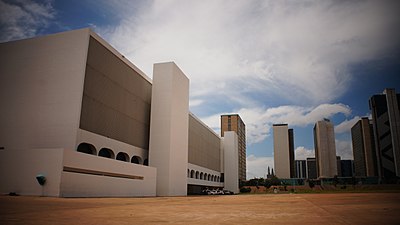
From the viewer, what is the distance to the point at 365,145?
534ft

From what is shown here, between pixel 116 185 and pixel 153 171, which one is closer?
pixel 116 185

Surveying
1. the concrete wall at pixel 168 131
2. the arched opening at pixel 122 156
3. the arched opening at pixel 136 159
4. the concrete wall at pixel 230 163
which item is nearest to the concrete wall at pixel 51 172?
the arched opening at pixel 122 156

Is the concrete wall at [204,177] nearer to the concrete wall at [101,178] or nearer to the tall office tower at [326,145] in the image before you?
the concrete wall at [101,178]

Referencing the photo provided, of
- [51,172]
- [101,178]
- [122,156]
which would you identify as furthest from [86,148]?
[51,172]

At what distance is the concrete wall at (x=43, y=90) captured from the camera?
32.4m

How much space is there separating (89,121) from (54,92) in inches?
190

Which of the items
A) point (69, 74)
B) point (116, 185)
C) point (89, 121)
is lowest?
point (116, 185)

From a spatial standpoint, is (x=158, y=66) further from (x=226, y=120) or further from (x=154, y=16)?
(x=226, y=120)

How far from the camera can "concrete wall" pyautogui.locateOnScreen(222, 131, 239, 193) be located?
319ft

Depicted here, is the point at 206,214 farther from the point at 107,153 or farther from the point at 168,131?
the point at 168,131

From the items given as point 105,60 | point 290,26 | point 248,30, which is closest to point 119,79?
point 105,60

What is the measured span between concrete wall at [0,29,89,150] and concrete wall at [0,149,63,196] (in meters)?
5.66

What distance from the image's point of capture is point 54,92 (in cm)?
→ 3366

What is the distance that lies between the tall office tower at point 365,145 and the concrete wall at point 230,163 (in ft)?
300
